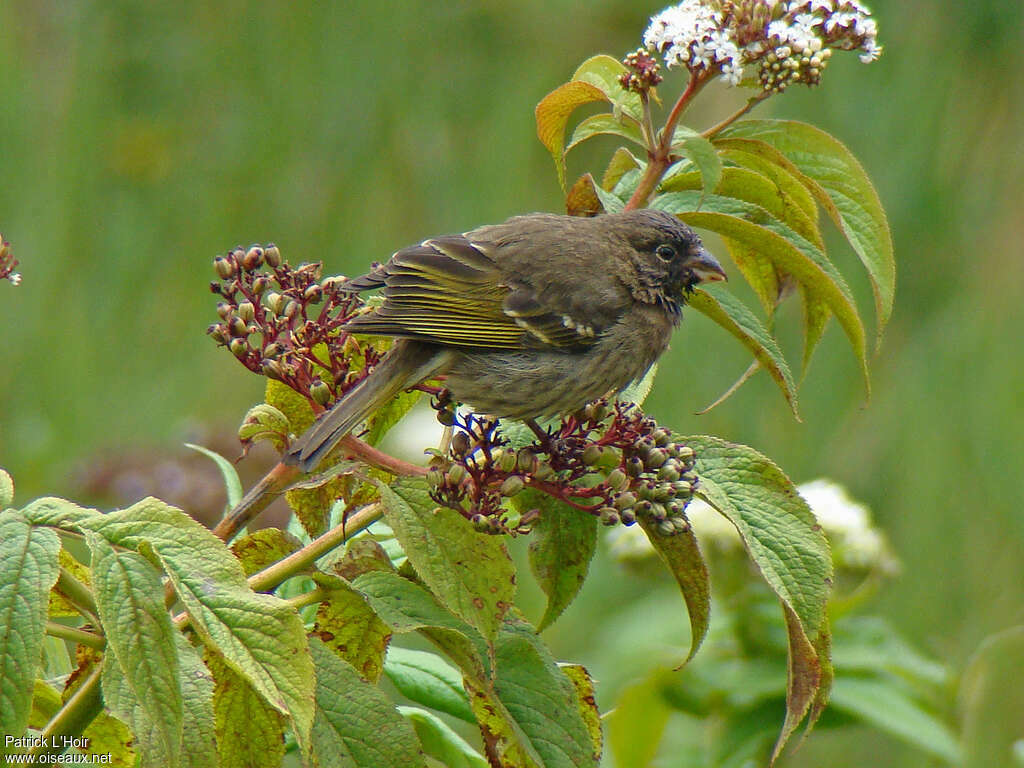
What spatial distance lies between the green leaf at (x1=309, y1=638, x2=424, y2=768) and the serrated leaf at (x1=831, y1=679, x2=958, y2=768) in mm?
1583

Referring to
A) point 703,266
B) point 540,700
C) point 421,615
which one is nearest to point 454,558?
point 421,615

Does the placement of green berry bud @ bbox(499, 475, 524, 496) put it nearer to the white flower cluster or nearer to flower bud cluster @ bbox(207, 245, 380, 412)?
flower bud cluster @ bbox(207, 245, 380, 412)

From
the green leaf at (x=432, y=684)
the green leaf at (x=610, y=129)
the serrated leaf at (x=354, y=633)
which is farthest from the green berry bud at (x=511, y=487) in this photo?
the green leaf at (x=610, y=129)

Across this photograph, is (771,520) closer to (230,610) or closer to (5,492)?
(230,610)

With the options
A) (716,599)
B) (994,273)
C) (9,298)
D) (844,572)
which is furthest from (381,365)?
(9,298)

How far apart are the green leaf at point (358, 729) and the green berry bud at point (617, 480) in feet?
1.26

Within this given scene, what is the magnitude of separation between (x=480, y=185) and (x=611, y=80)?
250 cm

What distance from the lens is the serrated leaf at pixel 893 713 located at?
260cm

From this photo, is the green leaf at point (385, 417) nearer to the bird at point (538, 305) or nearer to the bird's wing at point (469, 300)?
the bird at point (538, 305)

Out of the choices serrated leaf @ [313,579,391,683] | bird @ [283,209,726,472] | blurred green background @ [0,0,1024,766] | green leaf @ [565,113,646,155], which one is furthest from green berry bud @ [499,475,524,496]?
blurred green background @ [0,0,1024,766]

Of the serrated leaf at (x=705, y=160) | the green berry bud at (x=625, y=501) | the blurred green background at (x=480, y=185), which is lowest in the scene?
the green berry bud at (x=625, y=501)

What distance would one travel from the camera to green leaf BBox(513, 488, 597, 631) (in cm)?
153

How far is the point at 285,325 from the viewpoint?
62.8 inches

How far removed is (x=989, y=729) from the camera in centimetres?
229
